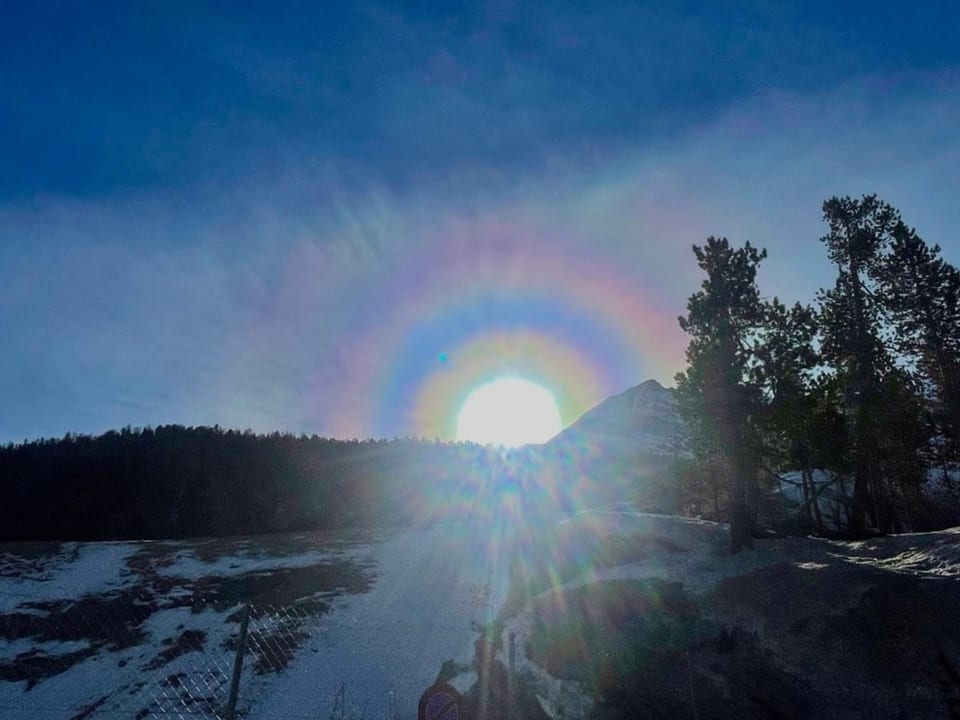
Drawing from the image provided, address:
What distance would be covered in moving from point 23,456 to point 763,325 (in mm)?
58895

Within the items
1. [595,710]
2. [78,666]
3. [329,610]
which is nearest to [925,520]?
[595,710]

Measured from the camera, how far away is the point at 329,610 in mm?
20719

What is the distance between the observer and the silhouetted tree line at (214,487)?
43062 mm

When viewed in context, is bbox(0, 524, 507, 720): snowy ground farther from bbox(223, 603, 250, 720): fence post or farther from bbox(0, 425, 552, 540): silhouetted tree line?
bbox(0, 425, 552, 540): silhouetted tree line

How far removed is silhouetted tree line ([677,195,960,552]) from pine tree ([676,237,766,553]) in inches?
1.8

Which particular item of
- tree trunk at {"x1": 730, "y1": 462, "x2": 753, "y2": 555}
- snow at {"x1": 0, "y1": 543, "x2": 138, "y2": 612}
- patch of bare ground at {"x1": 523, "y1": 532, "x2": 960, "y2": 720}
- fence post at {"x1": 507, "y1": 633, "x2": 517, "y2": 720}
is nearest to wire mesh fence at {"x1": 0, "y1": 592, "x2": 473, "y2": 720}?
snow at {"x1": 0, "y1": 543, "x2": 138, "y2": 612}

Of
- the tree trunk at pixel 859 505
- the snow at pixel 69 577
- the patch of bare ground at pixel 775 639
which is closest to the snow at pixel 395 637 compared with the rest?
the patch of bare ground at pixel 775 639

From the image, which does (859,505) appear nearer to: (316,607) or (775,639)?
(775,639)

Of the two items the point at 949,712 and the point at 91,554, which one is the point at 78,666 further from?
the point at 949,712

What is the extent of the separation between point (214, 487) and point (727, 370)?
38.2 m

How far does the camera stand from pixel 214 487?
44.3 metres

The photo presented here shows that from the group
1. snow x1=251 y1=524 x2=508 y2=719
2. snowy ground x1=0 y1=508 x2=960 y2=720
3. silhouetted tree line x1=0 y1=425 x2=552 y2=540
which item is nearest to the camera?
snow x1=251 y1=524 x2=508 y2=719

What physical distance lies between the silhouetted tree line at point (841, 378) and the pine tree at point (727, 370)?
0.04 meters

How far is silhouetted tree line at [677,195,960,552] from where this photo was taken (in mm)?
23719
